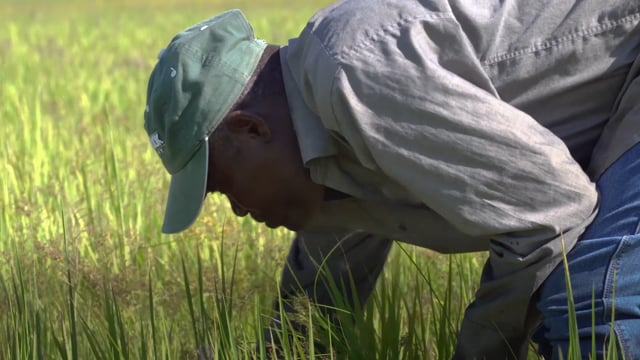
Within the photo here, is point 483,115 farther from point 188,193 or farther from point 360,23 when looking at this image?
point 188,193

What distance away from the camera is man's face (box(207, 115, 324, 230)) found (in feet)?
5.89

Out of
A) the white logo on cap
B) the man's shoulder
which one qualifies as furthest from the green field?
the man's shoulder

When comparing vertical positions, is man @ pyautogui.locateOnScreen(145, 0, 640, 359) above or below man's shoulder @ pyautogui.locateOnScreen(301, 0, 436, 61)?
below

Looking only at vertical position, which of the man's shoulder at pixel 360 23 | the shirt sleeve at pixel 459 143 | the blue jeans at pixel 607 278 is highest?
the man's shoulder at pixel 360 23

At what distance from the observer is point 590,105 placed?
1.81 metres

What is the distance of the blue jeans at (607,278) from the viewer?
166 centimetres

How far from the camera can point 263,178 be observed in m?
1.82

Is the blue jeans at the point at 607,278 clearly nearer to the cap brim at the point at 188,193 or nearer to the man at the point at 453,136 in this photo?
the man at the point at 453,136

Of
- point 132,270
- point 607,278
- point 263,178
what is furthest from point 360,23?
point 132,270

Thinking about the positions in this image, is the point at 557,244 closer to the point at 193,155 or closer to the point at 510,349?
the point at 510,349

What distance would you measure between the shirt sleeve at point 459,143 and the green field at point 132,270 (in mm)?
289

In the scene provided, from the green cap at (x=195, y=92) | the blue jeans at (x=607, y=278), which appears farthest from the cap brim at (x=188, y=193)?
the blue jeans at (x=607, y=278)

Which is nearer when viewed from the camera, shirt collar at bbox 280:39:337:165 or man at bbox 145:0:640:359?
man at bbox 145:0:640:359

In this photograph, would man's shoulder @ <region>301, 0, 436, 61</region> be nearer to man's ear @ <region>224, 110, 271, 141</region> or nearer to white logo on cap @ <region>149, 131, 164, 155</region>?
man's ear @ <region>224, 110, 271, 141</region>
